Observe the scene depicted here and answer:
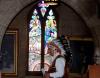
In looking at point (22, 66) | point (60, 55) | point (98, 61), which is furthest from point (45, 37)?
point (60, 55)

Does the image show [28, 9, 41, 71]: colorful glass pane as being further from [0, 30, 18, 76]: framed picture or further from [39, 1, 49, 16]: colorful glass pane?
[0, 30, 18, 76]: framed picture

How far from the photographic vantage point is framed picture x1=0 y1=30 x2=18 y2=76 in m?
11.7

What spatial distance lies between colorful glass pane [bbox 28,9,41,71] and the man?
7870mm

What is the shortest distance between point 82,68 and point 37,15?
2578mm

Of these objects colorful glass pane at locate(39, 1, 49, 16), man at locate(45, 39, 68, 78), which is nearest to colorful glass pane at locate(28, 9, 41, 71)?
colorful glass pane at locate(39, 1, 49, 16)

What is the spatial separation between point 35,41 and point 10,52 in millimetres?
970

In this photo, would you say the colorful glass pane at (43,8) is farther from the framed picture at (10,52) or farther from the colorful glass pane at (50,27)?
the framed picture at (10,52)

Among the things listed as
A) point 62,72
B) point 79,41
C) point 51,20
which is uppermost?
point 51,20

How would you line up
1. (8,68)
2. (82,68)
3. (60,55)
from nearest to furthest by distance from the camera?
(60,55), (82,68), (8,68)

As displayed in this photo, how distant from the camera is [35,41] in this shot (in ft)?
40.1

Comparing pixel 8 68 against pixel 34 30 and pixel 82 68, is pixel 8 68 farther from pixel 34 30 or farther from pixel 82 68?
pixel 82 68

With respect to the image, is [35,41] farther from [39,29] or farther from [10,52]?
[10,52]

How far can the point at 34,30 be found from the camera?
12219 millimetres

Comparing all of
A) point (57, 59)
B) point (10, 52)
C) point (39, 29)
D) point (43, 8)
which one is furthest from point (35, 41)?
point (57, 59)
